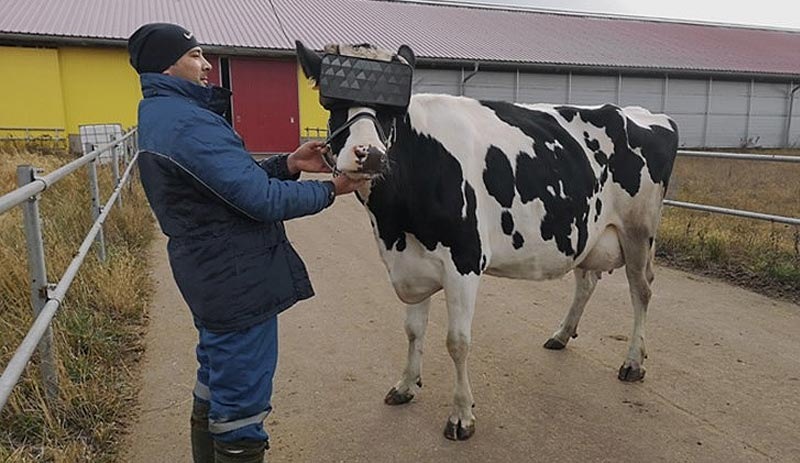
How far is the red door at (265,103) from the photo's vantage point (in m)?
20.3

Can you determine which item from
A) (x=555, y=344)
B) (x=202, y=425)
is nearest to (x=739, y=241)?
(x=555, y=344)

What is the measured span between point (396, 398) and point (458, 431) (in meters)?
0.48

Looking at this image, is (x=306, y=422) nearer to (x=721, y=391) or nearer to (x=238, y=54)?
(x=721, y=391)

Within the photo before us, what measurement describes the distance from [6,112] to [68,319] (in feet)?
61.7

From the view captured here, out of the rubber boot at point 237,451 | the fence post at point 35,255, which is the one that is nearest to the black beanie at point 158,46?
the fence post at point 35,255

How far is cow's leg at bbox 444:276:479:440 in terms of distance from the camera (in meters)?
3.06

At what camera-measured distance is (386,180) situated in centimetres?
288

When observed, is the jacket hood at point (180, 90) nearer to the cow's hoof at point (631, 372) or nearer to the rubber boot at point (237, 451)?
the rubber boot at point (237, 451)

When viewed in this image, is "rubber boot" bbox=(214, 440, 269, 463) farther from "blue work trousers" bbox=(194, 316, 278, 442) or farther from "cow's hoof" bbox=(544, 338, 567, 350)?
"cow's hoof" bbox=(544, 338, 567, 350)

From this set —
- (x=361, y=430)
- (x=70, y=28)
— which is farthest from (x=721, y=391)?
(x=70, y=28)

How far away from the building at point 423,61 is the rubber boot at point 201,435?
16552mm

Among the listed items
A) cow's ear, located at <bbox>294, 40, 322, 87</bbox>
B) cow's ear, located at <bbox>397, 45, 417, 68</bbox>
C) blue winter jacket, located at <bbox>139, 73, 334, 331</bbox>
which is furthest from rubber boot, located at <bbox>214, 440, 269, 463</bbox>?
cow's ear, located at <bbox>397, 45, 417, 68</bbox>

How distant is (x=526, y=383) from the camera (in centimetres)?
370

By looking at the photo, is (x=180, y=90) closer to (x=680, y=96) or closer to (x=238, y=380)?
(x=238, y=380)
